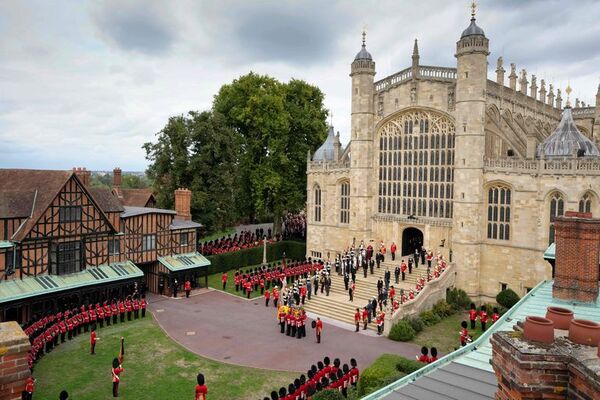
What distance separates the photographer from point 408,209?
32.4 m

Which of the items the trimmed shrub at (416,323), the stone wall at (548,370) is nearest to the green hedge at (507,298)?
the trimmed shrub at (416,323)

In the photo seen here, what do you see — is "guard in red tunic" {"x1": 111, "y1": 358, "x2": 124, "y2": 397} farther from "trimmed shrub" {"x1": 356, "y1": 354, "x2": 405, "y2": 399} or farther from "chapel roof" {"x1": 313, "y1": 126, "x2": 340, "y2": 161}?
"chapel roof" {"x1": 313, "y1": 126, "x2": 340, "y2": 161}

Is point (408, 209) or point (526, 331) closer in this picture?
point (526, 331)

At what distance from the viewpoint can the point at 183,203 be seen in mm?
32031

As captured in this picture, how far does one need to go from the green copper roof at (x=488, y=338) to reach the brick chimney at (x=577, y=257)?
0.33m

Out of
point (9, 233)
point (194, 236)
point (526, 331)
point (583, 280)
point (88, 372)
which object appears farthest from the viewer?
point (194, 236)

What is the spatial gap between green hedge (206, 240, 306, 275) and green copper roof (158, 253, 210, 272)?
11.6 feet

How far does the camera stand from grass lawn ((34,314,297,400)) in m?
16.3

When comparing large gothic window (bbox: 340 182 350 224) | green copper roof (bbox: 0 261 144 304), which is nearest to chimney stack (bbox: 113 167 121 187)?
green copper roof (bbox: 0 261 144 304)

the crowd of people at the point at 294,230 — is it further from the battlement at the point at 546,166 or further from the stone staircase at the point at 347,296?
the battlement at the point at 546,166

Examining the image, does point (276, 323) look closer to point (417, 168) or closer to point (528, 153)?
point (417, 168)

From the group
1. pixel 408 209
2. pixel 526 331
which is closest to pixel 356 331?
pixel 408 209

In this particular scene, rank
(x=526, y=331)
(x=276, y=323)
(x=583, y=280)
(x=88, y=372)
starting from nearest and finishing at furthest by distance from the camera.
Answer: (x=526, y=331), (x=583, y=280), (x=88, y=372), (x=276, y=323)

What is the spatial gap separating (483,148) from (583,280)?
17.5 m
